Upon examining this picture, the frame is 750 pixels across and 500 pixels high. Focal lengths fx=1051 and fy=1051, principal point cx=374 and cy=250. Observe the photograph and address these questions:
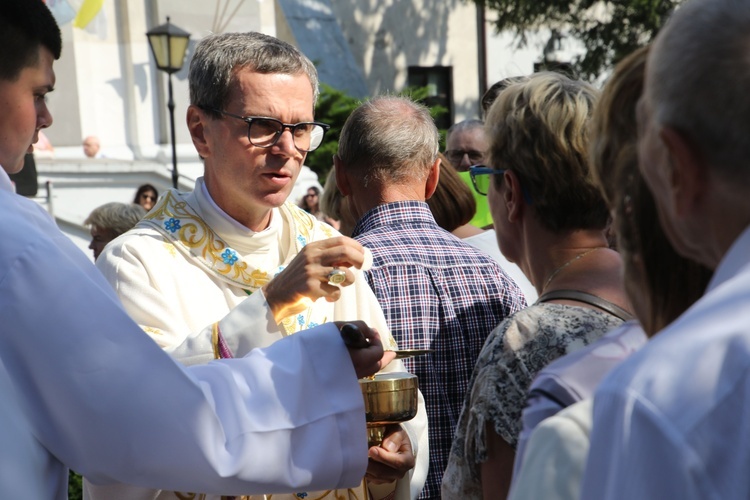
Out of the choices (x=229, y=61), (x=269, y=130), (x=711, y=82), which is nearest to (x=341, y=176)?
(x=269, y=130)

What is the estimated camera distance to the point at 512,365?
209cm

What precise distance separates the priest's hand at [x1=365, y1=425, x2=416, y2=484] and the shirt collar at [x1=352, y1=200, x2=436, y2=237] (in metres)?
0.93

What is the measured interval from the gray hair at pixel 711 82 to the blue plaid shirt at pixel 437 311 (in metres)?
2.13

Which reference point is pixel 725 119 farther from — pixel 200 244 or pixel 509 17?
pixel 509 17

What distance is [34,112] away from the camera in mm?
2107

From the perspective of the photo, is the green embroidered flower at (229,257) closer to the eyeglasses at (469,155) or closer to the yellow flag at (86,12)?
the eyeglasses at (469,155)

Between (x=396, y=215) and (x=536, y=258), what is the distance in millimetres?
1333

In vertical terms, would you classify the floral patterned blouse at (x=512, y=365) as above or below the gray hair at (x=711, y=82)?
below

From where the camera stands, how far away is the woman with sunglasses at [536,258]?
81.5 inches

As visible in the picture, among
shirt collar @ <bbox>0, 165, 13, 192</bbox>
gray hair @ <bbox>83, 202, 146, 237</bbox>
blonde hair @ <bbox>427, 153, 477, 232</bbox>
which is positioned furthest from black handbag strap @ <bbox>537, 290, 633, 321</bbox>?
gray hair @ <bbox>83, 202, 146, 237</bbox>

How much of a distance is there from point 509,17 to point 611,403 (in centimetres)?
1875

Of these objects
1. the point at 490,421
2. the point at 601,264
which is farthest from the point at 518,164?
the point at 490,421

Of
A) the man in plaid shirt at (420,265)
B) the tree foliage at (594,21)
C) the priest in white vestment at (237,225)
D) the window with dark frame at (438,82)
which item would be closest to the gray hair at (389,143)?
the man in plaid shirt at (420,265)

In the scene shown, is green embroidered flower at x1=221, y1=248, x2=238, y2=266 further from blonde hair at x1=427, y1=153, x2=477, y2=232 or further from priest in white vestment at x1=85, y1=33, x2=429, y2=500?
blonde hair at x1=427, y1=153, x2=477, y2=232
